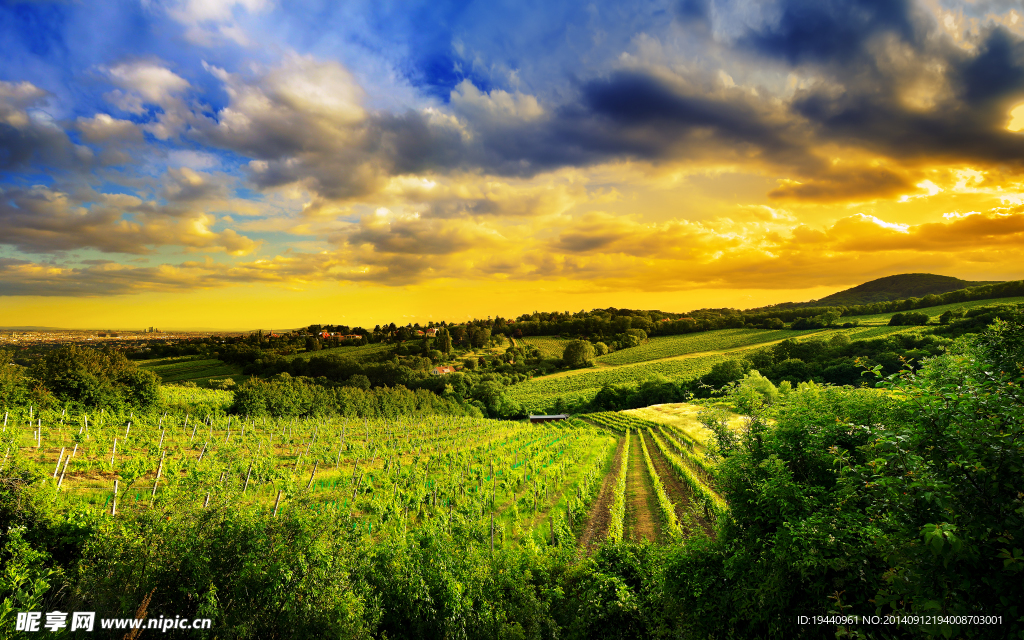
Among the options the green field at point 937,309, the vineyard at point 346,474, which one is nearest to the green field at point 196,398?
the vineyard at point 346,474

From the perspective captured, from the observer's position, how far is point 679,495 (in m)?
24.6

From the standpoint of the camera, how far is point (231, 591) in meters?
7.61

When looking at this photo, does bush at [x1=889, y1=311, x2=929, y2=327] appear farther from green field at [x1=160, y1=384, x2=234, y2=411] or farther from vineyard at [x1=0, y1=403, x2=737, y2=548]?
green field at [x1=160, y1=384, x2=234, y2=411]

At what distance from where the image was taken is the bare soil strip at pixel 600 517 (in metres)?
17.4

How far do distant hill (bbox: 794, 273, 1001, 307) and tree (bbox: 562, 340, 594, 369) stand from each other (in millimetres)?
102491

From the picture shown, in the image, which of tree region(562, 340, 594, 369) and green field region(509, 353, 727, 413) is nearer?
green field region(509, 353, 727, 413)

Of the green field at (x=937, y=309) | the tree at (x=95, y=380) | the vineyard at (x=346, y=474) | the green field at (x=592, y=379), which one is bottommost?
the green field at (x=592, y=379)

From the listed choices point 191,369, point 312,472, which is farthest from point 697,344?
point 191,369

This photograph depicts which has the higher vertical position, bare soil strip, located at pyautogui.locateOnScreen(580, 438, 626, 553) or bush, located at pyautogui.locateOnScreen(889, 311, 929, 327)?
bush, located at pyautogui.locateOnScreen(889, 311, 929, 327)

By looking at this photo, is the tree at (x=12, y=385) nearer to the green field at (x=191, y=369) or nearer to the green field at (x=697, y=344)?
the green field at (x=191, y=369)

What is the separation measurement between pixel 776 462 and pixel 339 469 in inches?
920

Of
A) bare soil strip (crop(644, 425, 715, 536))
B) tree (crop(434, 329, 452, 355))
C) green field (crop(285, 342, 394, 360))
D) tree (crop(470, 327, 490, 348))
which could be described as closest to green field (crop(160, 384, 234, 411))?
bare soil strip (crop(644, 425, 715, 536))

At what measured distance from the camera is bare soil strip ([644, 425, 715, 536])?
1941 centimetres

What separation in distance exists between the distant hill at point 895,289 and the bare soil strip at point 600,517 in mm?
163942
